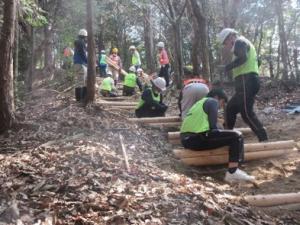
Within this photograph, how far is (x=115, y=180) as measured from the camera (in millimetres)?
5266

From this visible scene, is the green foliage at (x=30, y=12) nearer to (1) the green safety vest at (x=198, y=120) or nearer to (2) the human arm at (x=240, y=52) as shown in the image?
(2) the human arm at (x=240, y=52)

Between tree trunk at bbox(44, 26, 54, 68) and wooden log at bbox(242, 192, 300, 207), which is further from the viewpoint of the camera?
tree trunk at bbox(44, 26, 54, 68)

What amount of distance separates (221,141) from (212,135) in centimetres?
16

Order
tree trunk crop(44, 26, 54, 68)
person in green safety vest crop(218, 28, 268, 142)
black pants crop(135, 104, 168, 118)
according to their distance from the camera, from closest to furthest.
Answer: person in green safety vest crop(218, 28, 268, 142), black pants crop(135, 104, 168, 118), tree trunk crop(44, 26, 54, 68)

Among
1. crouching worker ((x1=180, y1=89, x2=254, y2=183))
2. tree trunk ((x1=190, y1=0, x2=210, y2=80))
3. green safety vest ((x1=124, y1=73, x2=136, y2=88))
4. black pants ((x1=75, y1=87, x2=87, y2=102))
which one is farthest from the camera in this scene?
green safety vest ((x1=124, y1=73, x2=136, y2=88))

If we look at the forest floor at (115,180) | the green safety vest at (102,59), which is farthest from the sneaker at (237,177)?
the green safety vest at (102,59)

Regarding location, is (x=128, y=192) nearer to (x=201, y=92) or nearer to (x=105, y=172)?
(x=105, y=172)

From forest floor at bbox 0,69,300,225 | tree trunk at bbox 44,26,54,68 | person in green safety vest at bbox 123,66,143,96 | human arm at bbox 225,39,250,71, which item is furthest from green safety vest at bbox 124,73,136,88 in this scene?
→ human arm at bbox 225,39,250,71

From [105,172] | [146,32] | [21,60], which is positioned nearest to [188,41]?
[146,32]

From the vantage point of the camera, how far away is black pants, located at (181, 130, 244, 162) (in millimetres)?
6559

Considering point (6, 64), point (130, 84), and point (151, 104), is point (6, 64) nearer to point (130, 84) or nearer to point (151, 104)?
point (151, 104)

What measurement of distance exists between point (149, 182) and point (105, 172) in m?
0.58

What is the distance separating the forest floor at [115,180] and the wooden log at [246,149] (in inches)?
6.9

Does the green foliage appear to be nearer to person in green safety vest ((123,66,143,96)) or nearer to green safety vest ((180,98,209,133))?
person in green safety vest ((123,66,143,96))
